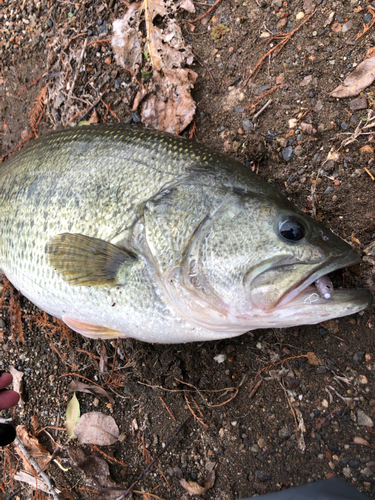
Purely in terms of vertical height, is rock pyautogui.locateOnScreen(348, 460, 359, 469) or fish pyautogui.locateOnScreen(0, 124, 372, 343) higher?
fish pyautogui.locateOnScreen(0, 124, 372, 343)

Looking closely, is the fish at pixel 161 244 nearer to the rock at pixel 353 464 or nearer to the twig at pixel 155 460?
the twig at pixel 155 460

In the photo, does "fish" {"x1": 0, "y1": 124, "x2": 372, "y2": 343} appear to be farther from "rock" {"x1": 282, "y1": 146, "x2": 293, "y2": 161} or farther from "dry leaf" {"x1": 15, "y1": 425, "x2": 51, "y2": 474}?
"dry leaf" {"x1": 15, "y1": 425, "x2": 51, "y2": 474}

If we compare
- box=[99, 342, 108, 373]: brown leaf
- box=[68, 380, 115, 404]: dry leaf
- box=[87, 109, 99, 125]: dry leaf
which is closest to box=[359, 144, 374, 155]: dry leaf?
box=[87, 109, 99, 125]: dry leaf

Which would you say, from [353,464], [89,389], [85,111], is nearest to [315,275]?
[353,464]

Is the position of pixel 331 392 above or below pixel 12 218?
below

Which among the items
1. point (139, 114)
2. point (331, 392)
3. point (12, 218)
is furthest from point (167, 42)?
point (331, 392)

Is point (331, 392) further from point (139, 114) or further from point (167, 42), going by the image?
point (167, 42)
